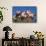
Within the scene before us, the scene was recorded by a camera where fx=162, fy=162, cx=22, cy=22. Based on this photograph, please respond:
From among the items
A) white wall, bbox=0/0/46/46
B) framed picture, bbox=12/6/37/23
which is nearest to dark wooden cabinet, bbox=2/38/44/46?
white wall, bbox=0/0/46/46

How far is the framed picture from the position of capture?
4.58 meters

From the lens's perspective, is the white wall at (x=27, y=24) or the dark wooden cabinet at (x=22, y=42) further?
the white wall at (x=27, y=24)

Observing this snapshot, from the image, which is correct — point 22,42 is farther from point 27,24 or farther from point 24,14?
point 24,14

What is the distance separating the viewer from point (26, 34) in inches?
182

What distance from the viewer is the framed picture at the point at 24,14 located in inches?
180

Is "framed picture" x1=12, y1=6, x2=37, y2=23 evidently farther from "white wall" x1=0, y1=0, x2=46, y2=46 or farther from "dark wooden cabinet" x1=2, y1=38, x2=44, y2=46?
"dark wooden cabinet" x1=2, y1=38, x2=44, y2=46

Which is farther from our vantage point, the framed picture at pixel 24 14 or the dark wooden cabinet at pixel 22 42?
the framed picture at pixel 24 14

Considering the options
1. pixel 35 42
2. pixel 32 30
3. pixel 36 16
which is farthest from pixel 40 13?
pixel 35 42

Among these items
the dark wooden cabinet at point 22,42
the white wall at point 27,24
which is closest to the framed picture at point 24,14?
the white wall at point 27,24

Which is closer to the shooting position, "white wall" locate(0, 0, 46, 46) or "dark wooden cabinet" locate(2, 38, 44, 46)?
"dark wooden cabinet" locate(2, 38, 44, 46)

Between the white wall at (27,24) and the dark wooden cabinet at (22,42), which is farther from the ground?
the white wall at (27,24)

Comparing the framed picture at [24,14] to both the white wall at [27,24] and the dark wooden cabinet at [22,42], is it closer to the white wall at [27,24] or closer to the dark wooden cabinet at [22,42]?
the white wall at [27,24]

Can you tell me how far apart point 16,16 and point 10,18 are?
0.59 ft

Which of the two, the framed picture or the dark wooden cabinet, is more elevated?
the framed picture
